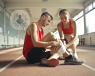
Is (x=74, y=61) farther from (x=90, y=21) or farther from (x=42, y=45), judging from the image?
(x=90, y=21)

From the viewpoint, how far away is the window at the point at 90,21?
1063cm

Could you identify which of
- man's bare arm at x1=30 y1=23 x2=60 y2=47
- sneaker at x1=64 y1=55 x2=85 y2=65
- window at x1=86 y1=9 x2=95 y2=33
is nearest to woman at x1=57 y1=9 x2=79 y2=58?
sneaker at x1=64 y1=55 x2=85 y2=65

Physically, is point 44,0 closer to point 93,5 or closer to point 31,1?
point 31,1

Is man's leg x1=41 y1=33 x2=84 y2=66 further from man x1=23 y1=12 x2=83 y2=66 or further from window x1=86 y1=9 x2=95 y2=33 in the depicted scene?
window x1=86 y1=9 x2=95 y2=33

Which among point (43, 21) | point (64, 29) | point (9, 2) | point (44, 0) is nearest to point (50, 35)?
point (43, 21)

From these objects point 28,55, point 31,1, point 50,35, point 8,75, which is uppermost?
point 31,1

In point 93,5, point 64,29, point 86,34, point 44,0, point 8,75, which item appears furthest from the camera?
point 86,34

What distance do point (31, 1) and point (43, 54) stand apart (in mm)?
10019

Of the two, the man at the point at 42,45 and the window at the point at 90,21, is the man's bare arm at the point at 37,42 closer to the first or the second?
the man at the point at 42,45

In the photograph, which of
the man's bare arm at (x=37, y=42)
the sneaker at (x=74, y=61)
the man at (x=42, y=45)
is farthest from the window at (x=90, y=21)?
the man's bare arm at (x=37, y=42)

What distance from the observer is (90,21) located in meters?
11.1

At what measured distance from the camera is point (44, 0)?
36.5 feet

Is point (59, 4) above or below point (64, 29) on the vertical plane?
above

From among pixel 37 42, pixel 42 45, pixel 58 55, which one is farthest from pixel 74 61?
pixel 37 42
